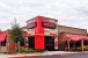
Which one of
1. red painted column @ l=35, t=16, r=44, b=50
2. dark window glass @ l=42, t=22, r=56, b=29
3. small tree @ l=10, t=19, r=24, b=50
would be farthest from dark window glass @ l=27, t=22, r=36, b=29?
small tree @ l=10, t=19, r=24, b=50

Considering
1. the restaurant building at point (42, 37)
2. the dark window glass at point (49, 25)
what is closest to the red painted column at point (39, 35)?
the restaurant building at point (42, 37)

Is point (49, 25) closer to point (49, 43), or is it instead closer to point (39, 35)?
point (39, 35)

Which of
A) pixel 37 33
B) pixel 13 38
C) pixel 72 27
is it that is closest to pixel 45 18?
pixel 37 33

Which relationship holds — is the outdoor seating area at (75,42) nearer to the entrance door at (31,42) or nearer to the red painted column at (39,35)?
the red painted column at (39,35)

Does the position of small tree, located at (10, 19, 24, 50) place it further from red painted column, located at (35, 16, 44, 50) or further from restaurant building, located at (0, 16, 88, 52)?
red painted column, located at (35, 16, 44, 50)

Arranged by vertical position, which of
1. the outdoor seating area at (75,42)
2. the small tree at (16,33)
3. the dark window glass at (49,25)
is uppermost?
the dark window glass at (49,25)

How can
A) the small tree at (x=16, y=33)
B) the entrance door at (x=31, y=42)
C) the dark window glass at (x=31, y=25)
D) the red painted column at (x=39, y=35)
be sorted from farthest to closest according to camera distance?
the dark window glass at (x=31, y=25) < the entrance door at (x=31, y=42) < the red painted column at (x=39, y=35) < the small tree at (x=16, y=33)

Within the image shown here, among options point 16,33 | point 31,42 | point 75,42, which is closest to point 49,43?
point 31,42

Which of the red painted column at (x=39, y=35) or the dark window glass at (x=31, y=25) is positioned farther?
the dark window glass at (x=31, y=25)

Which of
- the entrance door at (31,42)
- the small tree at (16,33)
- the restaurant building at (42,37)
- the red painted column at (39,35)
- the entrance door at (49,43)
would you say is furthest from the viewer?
the entrance door at (49,43)

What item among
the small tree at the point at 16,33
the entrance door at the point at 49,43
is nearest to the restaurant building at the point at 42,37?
the entrance door at the point at 49,43

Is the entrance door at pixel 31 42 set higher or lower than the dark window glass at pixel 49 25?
lower

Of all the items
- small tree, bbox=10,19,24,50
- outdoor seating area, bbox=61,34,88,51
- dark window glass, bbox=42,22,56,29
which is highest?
dark window glass, bbox=42,22,56,29

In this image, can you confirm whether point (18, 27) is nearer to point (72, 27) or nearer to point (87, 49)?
point (87, 49)
